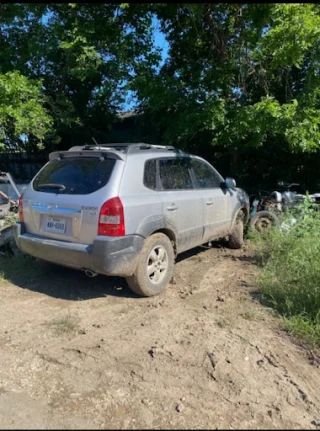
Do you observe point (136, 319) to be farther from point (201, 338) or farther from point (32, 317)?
point (32, 317)

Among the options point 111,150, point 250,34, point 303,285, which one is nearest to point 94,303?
point 111,150

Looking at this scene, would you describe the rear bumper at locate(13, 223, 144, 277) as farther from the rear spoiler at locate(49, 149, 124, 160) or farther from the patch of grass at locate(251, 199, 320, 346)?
the patch of grass at locate(251, 199, 320, 346)

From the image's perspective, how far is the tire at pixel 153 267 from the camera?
459 centimetres

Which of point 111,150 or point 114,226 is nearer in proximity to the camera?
point 114,226

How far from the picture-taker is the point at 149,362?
3301 millimetres

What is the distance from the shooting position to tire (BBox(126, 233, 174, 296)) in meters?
4.59

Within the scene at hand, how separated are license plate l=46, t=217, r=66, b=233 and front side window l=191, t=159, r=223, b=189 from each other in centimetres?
230

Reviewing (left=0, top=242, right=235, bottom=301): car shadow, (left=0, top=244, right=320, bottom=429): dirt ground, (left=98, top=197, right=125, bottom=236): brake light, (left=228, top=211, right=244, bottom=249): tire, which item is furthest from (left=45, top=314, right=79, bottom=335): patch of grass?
(left=228, top=211, right=244, bottom=249): tire

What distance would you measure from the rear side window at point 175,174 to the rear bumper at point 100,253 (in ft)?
3.36

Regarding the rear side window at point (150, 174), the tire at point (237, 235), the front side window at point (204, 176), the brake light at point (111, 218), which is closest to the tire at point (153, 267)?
the brake light at point (111, 218)

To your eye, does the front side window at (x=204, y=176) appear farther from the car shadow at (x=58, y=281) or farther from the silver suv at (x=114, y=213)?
the car shadow at (x=58, y=281)

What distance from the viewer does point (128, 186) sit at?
14.7 ft

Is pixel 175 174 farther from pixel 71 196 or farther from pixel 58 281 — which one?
pixel 58 281

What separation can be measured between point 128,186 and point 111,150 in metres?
0.55
